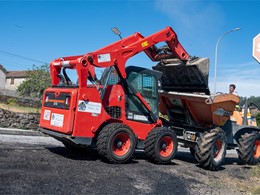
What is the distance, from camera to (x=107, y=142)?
302 inches

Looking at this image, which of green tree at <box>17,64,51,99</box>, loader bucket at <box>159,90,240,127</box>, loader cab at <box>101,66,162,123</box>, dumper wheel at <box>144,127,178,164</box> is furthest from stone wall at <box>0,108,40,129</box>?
green tree at <box>17,64,51,99</box>

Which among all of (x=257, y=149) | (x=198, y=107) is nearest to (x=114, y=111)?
(x=198, y=107)

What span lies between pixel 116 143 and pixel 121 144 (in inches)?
6.6

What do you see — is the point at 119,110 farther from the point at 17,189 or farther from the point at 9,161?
the point at 17,189

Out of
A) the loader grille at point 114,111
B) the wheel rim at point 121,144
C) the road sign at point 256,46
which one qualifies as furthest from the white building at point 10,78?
the road sign at point 256,46

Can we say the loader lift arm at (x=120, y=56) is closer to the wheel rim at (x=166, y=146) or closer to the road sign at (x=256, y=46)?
the wheel rim at (x=166, y=146)

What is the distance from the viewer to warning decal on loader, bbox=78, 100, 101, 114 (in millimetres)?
7602

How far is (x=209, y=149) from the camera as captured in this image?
895 cm

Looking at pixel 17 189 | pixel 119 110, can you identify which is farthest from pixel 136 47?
pixel 17 189

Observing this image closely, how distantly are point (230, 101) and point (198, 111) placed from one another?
3.14 feet

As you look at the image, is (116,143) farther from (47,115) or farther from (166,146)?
(47,115)

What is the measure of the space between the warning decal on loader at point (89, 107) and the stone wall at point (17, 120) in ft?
28.2

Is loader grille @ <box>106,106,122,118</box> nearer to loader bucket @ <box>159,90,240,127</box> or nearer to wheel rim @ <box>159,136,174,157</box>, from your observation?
wheel rim @ <box>159,136,174,157</box>

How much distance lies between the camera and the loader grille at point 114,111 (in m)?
8.30
